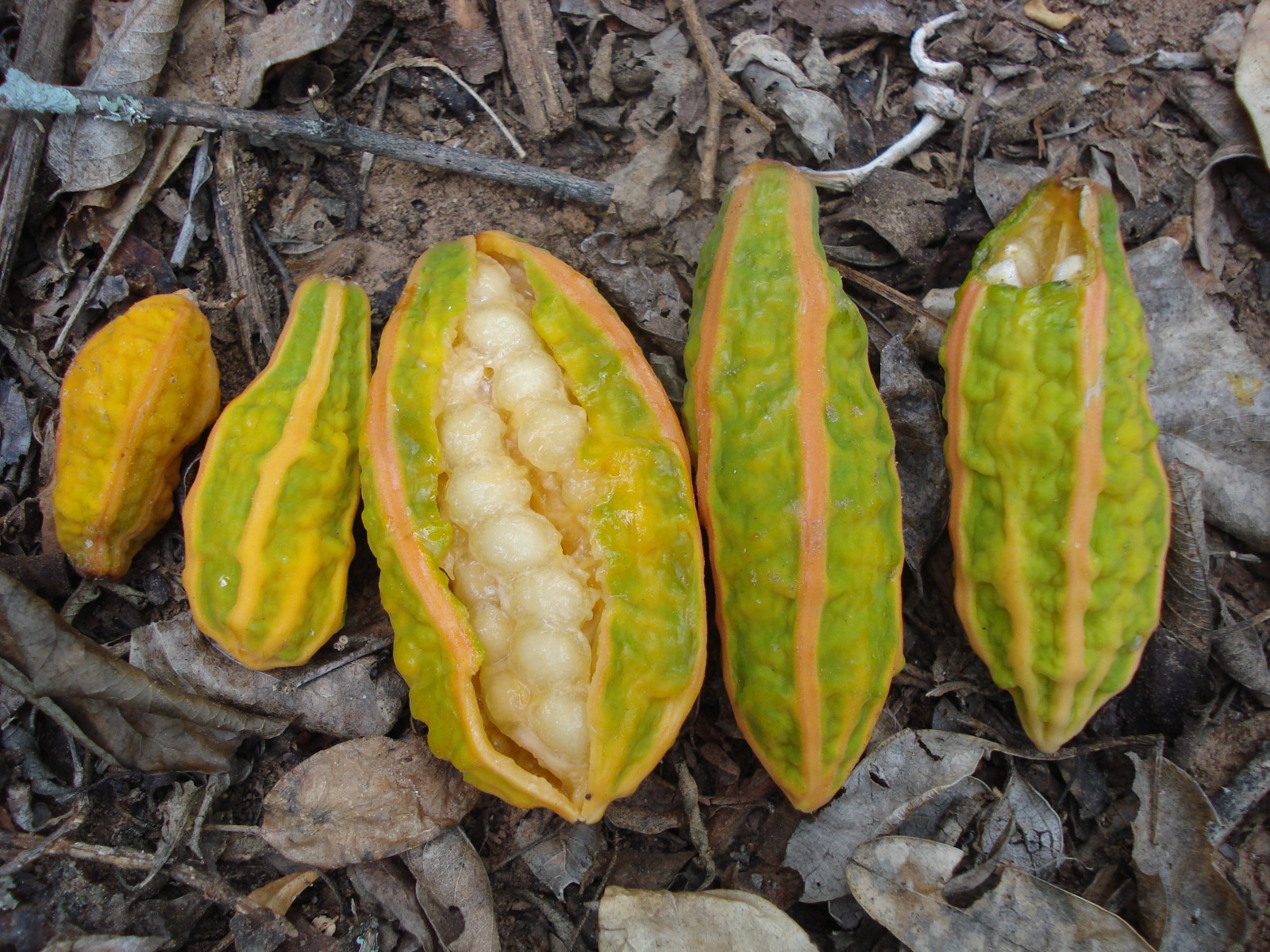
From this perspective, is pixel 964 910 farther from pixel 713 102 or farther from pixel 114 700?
pixel 713 102

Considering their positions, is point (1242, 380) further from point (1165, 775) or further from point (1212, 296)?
point (1165, 775)

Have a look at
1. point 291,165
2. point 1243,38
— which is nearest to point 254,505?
point 291,165

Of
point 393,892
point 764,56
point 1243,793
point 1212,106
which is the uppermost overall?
point 764,56

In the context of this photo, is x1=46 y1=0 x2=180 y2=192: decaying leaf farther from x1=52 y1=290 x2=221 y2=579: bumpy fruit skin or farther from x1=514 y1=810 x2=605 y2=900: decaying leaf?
x1=514 y1=810 x2=605 y2=900: decaying leaf

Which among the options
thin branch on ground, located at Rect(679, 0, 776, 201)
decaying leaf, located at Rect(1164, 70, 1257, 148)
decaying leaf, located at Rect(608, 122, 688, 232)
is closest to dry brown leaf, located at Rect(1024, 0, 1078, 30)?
decaying leaf, located at Rect(1164, 70, 1257, 148)

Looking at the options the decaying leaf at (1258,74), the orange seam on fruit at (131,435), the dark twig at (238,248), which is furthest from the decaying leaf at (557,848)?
the decaying leaf at (1258,74)

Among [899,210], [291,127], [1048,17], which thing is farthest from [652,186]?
[1048,17]
